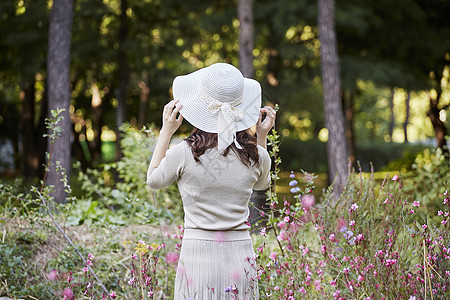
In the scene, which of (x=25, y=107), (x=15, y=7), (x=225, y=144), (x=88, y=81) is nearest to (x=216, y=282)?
(x=225, y=144)

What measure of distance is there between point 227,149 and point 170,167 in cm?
26

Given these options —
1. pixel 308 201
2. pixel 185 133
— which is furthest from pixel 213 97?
pixel 185 133

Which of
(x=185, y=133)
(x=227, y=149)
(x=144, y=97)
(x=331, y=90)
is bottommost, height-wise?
(x=185, y=133)

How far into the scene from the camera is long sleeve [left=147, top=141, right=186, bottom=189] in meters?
2.15

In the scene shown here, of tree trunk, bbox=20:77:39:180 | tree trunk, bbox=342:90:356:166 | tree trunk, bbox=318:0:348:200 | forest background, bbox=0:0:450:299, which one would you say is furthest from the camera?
tree trunk, bbox=342:90:356:166

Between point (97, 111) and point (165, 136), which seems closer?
point (165, 136)

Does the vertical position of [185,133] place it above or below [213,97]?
below

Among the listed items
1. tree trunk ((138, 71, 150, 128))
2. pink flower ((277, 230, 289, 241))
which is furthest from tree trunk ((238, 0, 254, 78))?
tree trunk ((138, 71, 150, 128))

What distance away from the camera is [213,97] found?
2.28 m

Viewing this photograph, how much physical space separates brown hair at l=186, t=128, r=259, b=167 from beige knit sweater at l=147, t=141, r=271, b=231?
0.06 feet

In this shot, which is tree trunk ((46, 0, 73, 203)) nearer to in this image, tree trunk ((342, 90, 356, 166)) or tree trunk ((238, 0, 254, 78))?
tree trunk ((238, 0, 254, 78))

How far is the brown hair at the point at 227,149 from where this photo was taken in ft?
7.11

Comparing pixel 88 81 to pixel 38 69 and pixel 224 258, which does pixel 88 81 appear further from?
pixel 224 258

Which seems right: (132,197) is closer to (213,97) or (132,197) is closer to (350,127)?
(213,97)
